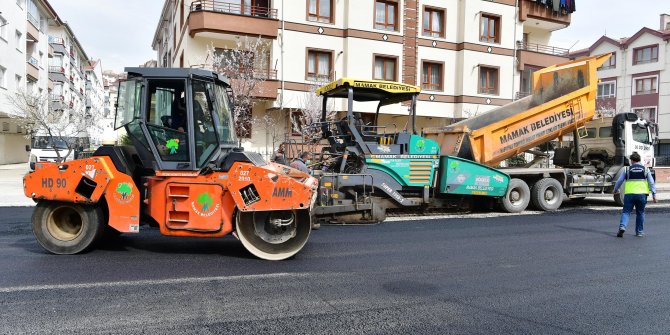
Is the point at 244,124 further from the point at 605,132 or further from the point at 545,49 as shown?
the point at 545,49

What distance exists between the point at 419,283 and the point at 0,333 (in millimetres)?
4033

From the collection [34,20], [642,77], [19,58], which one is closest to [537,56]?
[642,77]

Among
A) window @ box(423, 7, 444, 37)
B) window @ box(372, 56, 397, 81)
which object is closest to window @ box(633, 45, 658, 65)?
window @ box(423, 7, 444, 37)

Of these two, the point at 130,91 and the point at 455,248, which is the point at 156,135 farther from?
the point at 455,248

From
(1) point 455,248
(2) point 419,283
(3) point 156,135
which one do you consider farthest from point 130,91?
(1) point 455,248

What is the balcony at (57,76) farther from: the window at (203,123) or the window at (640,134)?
the window at (640,134)

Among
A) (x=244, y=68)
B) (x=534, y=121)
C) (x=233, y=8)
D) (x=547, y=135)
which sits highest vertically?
(x=233, y=8)

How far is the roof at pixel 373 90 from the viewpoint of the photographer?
10.5 m

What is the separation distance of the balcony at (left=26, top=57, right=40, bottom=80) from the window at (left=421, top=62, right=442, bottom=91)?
25.3 metres

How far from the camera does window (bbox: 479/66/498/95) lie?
2731cm

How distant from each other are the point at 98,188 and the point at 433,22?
75.0ft

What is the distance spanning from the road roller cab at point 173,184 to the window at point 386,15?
19254 mm

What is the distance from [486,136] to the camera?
12438 millimetres

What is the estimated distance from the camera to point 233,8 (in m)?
22.2
